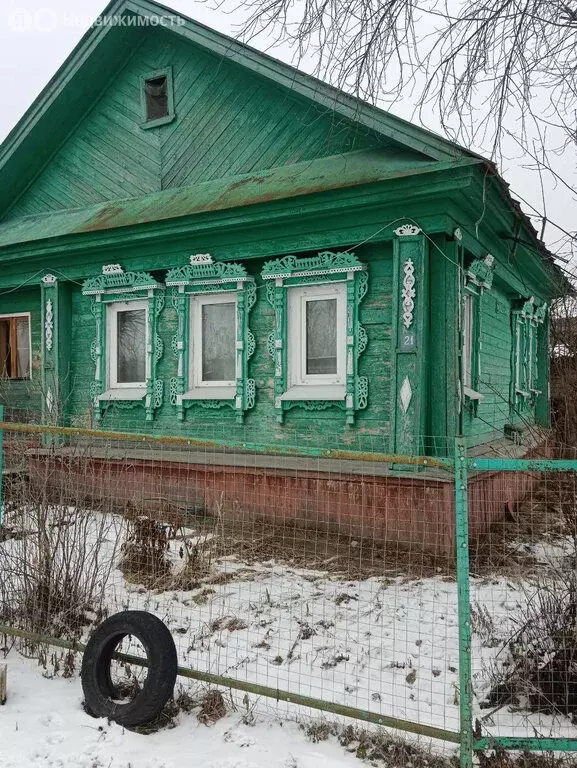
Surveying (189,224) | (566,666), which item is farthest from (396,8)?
(566,666)

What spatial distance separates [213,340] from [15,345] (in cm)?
428

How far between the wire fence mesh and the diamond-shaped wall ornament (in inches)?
23.6

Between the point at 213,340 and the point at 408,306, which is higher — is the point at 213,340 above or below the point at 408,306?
below

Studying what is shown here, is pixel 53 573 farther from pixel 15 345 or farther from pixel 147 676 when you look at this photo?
pixel 15 345

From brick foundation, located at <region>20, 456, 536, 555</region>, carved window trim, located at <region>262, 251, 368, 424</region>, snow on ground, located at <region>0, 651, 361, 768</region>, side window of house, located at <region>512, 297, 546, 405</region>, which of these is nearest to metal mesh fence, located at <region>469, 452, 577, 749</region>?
snow on ground, located at <region>0, 651, 361, 768</region>

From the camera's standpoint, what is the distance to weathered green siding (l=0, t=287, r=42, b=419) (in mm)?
9867

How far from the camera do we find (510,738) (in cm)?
275

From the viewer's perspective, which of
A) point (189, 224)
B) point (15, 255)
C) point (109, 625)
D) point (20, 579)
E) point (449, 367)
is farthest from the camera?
point (15, 255)

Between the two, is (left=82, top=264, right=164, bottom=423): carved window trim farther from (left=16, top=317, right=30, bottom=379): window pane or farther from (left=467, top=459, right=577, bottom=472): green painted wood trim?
(left=467, top=459, right=577, bottom=472): green painted wood trim

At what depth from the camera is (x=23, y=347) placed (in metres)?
10.4

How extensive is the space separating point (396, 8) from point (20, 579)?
4.75 meters

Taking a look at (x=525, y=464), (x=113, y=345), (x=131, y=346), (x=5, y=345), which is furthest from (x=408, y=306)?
(x=5, y=345)

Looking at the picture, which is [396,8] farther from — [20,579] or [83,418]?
[83,418]

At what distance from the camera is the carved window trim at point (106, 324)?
8328 millimetres
